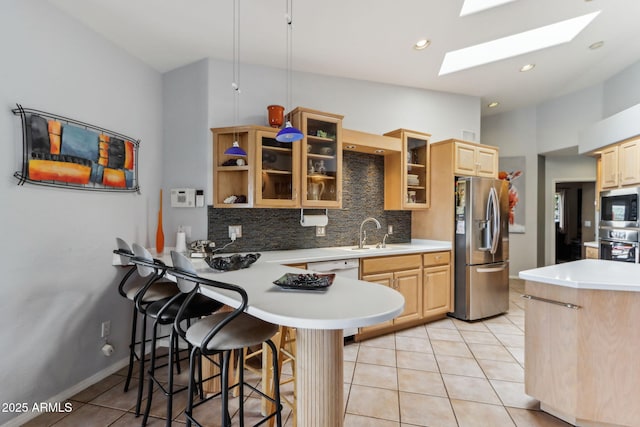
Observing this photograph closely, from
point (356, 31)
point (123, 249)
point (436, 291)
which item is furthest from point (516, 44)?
point (123, 249)

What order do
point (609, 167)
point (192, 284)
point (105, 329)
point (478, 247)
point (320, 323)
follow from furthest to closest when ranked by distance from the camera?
point (609, 167), point (478, 247), point (105, 329), point (192, 284), point (320, 323)

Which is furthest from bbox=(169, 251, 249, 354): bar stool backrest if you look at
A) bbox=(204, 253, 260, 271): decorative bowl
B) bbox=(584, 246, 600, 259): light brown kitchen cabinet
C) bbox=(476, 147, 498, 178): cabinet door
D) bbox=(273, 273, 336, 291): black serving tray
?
bbox=(584, 246, 600, 259): light brown kitchen cabinet

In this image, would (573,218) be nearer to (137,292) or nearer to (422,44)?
(422,44)

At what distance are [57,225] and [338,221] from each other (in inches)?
101

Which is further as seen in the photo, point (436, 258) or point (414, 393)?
point (436, 258)

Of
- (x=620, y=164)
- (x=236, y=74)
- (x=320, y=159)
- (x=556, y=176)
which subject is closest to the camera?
(x=236, y=74)

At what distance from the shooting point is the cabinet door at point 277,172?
2.86 m

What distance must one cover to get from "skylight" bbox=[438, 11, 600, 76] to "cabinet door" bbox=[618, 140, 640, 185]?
1536 mm

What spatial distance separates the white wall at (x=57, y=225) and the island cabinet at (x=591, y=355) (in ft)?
10.6

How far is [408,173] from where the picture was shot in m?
3.90

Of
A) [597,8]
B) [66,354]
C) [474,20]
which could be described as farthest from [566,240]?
[66,354]

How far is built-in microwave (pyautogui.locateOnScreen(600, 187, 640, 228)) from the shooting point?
348 cm

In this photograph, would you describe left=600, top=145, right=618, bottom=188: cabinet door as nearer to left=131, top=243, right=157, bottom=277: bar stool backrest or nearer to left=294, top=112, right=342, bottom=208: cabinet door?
left=294, top=112, right=342, bottom=208: cabinet door

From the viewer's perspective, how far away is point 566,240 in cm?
691
